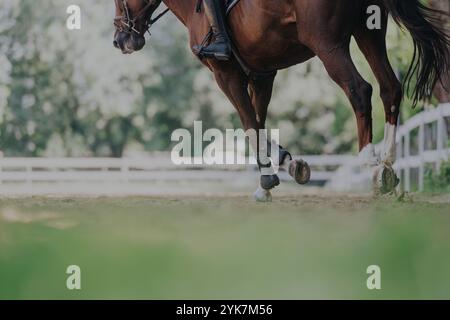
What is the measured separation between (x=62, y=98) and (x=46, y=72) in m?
1.43

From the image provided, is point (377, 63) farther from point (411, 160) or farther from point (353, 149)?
point (353, 149)

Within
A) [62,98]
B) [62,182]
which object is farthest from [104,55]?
[62,182]

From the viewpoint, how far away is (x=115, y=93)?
13.1m

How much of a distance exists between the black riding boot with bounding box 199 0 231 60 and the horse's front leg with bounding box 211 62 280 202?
0.26 metres

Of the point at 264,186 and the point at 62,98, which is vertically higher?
the point at 62,98

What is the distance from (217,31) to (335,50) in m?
1.02

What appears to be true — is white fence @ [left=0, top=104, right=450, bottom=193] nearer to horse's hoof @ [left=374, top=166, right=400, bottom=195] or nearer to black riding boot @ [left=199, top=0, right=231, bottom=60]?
black riding boot @ [left=199, top=0, right=231, bottom=60]

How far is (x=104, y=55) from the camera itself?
445 inches

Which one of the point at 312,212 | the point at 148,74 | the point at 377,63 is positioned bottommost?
the point at 312,212

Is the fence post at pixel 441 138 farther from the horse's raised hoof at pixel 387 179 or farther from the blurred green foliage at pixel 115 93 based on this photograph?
the horse's raised hoof at pixel 387 179

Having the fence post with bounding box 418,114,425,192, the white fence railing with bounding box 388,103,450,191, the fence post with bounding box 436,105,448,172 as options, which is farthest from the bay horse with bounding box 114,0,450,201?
the fence post with bounding box 418,114,425,192

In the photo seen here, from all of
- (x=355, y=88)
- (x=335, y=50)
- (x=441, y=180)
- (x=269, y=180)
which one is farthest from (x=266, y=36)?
(x=441, y=180)

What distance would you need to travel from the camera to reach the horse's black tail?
471 centimetres

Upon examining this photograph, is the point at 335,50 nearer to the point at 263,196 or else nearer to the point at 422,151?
the point at 263,196
